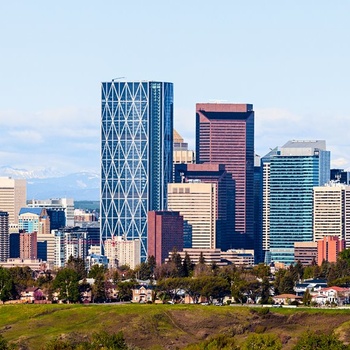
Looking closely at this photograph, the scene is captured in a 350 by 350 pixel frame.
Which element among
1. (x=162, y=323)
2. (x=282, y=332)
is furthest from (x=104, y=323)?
(x=282, y=332)

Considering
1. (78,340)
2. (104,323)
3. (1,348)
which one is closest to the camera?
(1,348)

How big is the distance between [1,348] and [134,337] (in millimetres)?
42296

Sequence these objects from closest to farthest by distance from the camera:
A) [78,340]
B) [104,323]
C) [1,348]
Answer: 1. [1,348]
2. [78,340]
3. [104,323]

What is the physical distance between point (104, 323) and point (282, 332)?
21.7 meters

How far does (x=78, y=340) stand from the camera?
610 ft

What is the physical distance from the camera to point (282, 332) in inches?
7520

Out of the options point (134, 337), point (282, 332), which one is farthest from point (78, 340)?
point (282, 332)

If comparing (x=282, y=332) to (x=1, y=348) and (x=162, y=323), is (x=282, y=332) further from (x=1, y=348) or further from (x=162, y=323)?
(x=1, y=348)

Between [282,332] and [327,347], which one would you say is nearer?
[327,347]

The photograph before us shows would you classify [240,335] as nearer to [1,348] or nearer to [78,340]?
[78,340]

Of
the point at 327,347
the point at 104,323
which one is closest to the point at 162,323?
the point at 104,323

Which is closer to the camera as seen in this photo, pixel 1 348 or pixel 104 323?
pixel 1 348

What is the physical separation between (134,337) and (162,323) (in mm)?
7509

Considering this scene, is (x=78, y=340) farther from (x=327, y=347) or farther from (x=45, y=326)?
(x=327, y=347)
